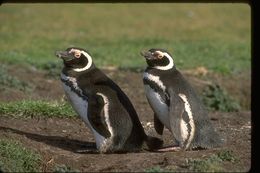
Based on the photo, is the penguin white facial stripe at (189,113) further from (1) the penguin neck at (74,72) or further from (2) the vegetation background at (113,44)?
(1) the penguin neck at (74,72)

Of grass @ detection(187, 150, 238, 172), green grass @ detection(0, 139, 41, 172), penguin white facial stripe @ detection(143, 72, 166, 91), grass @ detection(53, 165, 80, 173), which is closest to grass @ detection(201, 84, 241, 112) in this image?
penguin white facial stripe @ detection(143, 72, 166, 91)

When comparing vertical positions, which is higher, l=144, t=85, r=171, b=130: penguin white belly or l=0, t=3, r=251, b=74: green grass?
l=144, t=85, r=171, b=130: penguin white belly

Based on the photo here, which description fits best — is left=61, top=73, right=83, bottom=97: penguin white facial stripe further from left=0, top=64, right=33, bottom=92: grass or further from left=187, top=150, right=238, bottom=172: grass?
left=0, top=64, right=33, bottom=92: grass

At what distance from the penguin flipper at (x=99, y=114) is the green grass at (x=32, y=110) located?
4.81 feet

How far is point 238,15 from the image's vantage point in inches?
828

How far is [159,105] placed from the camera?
7.43 meters

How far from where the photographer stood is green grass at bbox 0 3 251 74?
14.6 meters

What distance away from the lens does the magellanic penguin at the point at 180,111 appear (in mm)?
7340

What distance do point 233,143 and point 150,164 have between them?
1.38m

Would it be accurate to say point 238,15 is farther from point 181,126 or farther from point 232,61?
point 181,126

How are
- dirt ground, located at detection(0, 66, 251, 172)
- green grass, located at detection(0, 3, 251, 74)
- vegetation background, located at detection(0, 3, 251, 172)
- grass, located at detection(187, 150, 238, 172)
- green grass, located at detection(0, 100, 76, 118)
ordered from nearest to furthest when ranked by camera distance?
1. grass, located at detection(187, 150, 238, 172)
2. dirt ground, located at detection(0, 66, 251, 172)
3. green grass, located at detection(0, 100, 76, 118)
4. vegetation background, located at detection(0, 3, 251, 172)
5. green grass, located at detection(0, 3, 251, 74)

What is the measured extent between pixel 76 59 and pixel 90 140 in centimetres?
99

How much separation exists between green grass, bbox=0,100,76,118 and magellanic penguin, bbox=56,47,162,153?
3.54 feet
